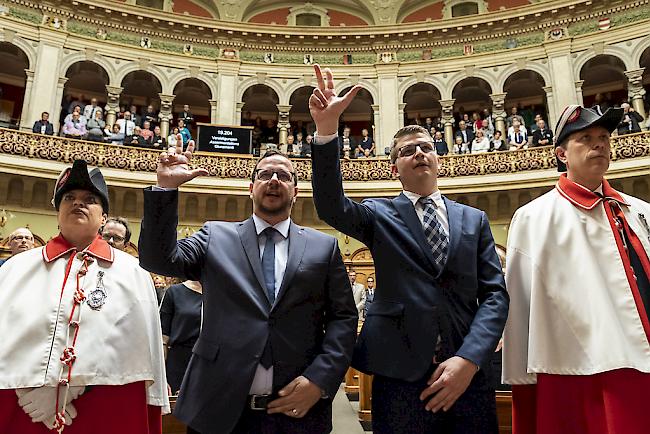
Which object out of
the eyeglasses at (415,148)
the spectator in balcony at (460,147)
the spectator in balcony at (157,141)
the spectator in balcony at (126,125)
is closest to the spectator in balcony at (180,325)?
the eyeglasses at (415,148)

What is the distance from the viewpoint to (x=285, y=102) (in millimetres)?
16219

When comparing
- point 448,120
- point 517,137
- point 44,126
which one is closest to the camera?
point 44,126

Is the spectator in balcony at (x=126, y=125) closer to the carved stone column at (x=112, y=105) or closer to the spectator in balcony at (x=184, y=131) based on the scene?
the carved stone column at (x=112, y=105)

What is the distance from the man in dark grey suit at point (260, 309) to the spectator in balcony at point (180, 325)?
148 centimetres

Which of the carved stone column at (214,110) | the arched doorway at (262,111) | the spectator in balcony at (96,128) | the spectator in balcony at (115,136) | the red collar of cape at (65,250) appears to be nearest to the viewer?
the red collar of cape at (65,250)

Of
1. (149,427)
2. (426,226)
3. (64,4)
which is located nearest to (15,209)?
(64,4)

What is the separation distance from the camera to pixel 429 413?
6.01ft

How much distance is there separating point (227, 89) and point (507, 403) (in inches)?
567

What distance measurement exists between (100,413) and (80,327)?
1.24 ft

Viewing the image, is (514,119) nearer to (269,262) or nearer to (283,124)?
(283,124)

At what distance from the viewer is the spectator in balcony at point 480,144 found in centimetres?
1398

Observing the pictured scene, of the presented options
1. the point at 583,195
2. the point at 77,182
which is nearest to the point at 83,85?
the point at 77,182

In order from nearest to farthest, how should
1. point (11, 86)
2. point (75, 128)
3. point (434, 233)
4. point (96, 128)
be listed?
point (434, 233) → point (75, 128) → point (96, 128) → point (11, 86)

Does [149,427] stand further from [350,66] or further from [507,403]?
[350,66]
